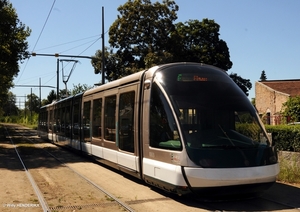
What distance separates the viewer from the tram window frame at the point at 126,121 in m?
9.88

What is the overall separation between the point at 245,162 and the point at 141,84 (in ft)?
10.5

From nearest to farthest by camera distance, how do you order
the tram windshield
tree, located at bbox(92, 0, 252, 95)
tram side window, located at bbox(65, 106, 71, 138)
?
the tram windshield < tram side window, located at bbox(65, 106, 71, 138) < tree, located at bbox(92, 0, 252, 95)

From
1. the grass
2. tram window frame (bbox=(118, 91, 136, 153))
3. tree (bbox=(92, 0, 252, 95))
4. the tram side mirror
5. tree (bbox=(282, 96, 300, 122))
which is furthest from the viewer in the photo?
tree (bbox=(92, 0, 252, 95))

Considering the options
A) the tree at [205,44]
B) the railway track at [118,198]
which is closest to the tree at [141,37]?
the tree at [205,44]

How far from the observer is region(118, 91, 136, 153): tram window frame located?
9883mm

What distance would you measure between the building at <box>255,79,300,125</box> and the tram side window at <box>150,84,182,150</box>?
2561 centimetres

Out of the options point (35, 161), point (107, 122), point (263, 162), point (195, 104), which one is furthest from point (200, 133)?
point (35, 161)

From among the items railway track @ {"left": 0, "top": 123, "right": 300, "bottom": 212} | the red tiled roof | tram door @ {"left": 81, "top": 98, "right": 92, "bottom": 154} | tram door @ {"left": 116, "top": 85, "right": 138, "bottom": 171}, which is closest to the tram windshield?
railway track @ {"left": 0, "top": 123, "right": 300, "bottom": 212}

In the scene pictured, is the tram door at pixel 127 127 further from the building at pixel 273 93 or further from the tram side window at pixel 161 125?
the building at pixel 273 93

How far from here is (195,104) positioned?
26.6ft

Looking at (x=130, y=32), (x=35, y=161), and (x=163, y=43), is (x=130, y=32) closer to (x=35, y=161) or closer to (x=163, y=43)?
(x=163, y=43)

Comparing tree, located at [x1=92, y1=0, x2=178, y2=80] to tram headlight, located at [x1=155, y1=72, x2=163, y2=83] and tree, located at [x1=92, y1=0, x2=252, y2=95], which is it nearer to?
tree, located at [x1=92, y1=0, x2=252, y2=95]

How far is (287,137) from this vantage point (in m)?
12.1

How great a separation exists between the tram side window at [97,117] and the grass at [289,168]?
18.1 feet
